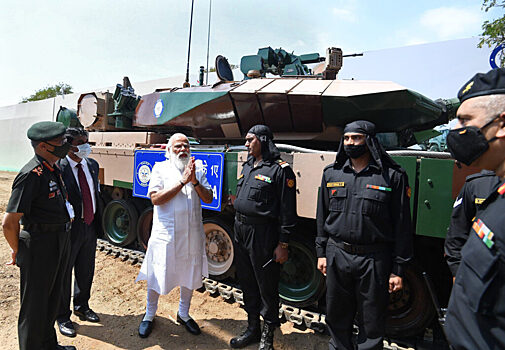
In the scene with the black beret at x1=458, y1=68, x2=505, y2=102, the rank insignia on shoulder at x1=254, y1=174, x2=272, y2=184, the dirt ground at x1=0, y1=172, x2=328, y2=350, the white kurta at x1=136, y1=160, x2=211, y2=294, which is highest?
the black beret at x1=458, y1=68, x2=505, y2=102

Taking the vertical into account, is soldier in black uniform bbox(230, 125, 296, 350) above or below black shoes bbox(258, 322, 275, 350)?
above

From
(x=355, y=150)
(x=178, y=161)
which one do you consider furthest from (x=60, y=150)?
(x=355, y=150)

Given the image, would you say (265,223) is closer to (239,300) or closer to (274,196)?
(274,196)

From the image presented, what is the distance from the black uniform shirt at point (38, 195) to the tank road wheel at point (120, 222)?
9.81ft

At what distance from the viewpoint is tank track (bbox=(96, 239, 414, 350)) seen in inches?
137

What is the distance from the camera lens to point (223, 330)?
3494 millimetres

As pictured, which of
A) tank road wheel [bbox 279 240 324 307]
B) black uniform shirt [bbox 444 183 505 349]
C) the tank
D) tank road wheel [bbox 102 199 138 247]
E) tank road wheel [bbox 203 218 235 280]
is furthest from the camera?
tank road wheel [bbox 102 199 138 247]

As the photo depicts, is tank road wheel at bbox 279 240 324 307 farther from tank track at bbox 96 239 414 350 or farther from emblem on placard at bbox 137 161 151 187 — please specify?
emblem on placard at bbox 137 161 151 187

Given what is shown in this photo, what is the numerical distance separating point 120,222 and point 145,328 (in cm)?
303

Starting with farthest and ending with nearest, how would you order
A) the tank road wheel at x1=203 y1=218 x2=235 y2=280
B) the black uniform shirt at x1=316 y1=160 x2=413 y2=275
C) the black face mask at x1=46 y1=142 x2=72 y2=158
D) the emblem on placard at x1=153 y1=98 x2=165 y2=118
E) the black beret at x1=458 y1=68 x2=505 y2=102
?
1. the emblem on placard at x1=153 y1=98 x2=165 y2=118
2. the tank road wheel at x1=203 y1=218 x2=235 y2=280
3. the black face mask at x1=46 y1=142 x2=72 y2=158
4. the black uniform shirt at x1=316 y1=160 x2=413 y2=275
5. the black beret at x1=458 y1=68 x2=505 y2=102

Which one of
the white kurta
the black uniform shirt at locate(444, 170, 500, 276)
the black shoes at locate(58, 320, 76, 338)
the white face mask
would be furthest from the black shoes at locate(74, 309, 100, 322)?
the black uniform shirt at locate(444, 170, 500, 276)

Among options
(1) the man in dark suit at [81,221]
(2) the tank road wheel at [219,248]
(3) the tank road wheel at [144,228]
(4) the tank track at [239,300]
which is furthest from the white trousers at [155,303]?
(3) the tank road wheel at [144,228]

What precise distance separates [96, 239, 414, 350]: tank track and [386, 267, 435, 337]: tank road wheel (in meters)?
0.21

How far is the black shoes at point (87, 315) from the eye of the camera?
3.59 m
